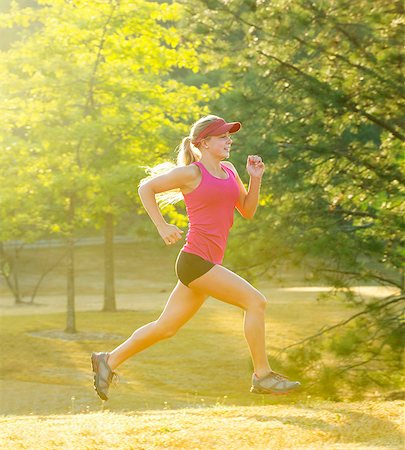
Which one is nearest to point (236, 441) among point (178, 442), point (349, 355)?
point (178, 442)

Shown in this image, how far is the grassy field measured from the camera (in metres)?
6.16

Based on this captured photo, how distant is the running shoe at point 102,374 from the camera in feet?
20.9

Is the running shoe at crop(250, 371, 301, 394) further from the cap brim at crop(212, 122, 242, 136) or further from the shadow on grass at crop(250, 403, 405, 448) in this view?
the cap brim at crop(212, 122, 242, 136)

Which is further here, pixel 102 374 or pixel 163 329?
pixel 102 374

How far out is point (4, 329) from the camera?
23094 mm

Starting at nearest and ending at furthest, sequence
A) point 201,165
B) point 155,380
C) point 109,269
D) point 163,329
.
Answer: point 201,165, point 163,329, point 155,380, point 109,269

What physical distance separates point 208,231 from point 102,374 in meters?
1.25

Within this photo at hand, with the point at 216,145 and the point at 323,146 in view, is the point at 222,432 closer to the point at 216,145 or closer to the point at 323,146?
the point at 216,145

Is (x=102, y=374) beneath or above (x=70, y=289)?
above

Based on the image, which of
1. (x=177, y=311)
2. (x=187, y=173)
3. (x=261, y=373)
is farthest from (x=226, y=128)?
(x=261, y=373)

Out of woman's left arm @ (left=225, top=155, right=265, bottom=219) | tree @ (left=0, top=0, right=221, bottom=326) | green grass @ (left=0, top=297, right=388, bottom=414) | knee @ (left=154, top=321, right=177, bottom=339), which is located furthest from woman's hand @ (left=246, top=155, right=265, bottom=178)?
tree @ (left=0, top=0, right=221, bottom=326)

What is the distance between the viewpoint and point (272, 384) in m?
6.07

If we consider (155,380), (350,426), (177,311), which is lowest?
(155,380)

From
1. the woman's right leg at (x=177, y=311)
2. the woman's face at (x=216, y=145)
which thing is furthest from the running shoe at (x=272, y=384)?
the woman's face at (x=216, y=145)
